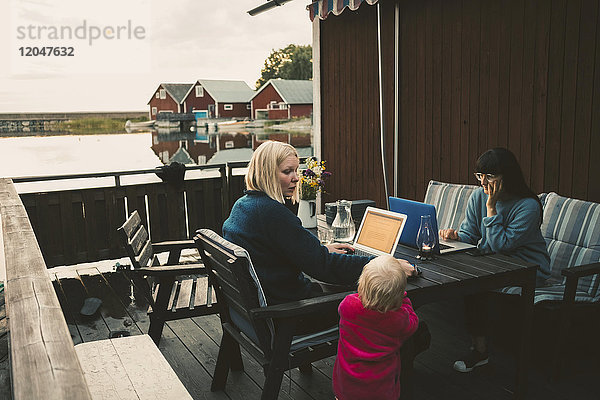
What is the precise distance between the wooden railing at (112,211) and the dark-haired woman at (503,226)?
3.27m

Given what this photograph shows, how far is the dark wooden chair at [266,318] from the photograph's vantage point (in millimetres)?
2045

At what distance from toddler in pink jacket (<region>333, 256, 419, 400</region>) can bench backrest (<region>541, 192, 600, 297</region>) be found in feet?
4.96

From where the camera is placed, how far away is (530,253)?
2777 mm

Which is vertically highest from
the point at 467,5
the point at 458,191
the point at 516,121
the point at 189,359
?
the point at 467,5

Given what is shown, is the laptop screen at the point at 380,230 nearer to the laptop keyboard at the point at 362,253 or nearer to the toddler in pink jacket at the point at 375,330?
the laptop keyboard at the point at 362,253

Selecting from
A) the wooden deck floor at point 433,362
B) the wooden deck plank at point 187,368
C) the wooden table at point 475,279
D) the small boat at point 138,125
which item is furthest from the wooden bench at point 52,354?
the small boat at point 138,125

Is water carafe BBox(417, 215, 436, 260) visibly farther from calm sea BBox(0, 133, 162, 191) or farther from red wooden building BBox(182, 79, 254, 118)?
calm sea BBox(0, 133, 162, 191)

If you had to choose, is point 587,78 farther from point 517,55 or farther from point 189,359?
point 189,359

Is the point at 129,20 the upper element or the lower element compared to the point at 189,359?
upper

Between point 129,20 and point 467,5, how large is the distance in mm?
3592

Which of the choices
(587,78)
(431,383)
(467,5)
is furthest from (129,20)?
(431,383)

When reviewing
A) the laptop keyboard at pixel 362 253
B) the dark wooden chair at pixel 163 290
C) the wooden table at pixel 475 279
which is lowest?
the dark wooden chair at pixel 163 290

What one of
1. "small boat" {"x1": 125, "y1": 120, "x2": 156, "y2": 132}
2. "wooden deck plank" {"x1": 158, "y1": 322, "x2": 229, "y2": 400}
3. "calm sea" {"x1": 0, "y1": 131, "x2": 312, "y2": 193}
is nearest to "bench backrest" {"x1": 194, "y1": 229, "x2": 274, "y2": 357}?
"wooden deck plank" {"x1": 158, "y1": 322, "x2": 229, "y2": 400}

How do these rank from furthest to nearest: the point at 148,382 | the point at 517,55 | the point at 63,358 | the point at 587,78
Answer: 1. the point at 517,55
2. the point at 587,78
3. the point at 148,382
4. the point at 63,358
